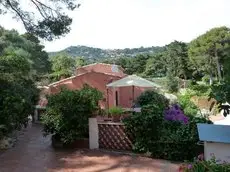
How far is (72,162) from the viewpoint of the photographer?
9539 millimetres

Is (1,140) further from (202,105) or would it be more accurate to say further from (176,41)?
(176,41)

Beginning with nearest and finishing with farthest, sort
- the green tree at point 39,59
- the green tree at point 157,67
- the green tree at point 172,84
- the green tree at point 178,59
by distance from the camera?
the green tree at point 39,59
the green tree at point 172,84
the green tree at point 178,59
the green tree at point 157,67

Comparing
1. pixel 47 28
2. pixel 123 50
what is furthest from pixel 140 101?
pixel 123 50

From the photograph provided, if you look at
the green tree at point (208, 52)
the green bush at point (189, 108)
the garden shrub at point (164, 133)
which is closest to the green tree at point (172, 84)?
the green tree at point (208, 52)

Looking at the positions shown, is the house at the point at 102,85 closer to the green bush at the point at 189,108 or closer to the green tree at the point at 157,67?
the green bush at the point at 189,108

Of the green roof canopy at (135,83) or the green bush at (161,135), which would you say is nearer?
the green bush at (161,135)

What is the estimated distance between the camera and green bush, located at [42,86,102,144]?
36.3 feet

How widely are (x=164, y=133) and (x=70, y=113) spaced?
10.8 feet

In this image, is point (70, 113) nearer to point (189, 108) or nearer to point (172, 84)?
point (189, 108)

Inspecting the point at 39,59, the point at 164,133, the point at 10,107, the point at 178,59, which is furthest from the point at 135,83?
the point at 178,59

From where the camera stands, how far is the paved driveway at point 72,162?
8.82m

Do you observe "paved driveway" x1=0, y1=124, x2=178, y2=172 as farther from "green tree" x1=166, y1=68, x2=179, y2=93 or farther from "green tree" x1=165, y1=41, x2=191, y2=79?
"green tree" x1=165, y1=41, x2=191, y2=79

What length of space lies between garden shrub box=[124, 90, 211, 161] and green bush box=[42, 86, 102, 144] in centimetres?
148

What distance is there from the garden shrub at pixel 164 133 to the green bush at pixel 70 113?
148cm
